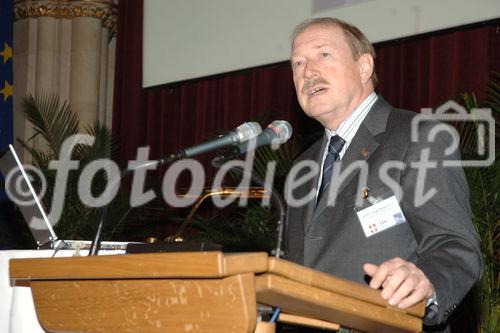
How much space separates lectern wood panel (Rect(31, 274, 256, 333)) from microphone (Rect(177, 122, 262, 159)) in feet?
1.42

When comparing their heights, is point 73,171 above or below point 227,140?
below

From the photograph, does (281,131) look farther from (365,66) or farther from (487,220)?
(487,220)

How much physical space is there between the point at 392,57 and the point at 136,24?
263cm

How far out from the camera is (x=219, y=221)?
5301 mm

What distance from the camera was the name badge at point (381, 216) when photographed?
2193 mm

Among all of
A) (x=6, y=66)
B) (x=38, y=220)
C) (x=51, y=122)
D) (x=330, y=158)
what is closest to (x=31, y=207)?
(x=38, y=220)

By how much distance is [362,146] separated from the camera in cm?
245

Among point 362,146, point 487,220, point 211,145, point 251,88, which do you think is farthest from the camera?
point 251,88

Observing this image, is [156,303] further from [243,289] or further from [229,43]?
[229,43]

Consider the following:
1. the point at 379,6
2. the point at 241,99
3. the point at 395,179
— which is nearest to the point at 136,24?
the point at 241,99

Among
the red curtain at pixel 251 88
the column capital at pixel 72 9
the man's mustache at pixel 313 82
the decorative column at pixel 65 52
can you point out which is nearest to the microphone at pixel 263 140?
the man's mustache at pixel 313 82

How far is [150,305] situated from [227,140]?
602 mm

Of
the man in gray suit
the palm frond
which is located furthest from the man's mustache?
the palm frond

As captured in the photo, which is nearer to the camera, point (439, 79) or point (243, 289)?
point (243, 289)
